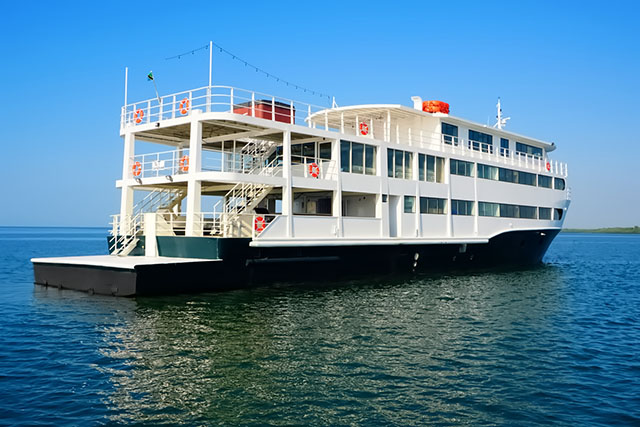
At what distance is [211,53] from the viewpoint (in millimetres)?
18156

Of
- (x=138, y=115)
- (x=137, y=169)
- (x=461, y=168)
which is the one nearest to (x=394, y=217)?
(x=461, y=168)

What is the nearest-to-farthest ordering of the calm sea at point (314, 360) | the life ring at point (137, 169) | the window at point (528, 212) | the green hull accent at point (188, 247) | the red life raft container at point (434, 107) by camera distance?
the calm sea at point (314, 360)
the green hull accent at point (188, 247)
the life ring at point (137, 169)
the red life raft container at point (434, 107)
the window at point (528, 212)

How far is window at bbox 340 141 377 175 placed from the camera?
2203 centimetres

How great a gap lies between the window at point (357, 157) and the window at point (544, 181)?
15135 millimetres

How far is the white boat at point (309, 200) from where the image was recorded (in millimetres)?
17859

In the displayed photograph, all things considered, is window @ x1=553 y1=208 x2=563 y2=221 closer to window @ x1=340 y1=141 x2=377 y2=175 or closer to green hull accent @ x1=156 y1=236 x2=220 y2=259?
window @ x1=340 y1=141 x2=377 y2=175

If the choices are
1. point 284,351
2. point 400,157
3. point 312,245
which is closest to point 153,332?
point 284,351

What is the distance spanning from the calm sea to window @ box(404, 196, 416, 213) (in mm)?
7476

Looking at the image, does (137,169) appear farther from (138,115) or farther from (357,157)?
(357,157)

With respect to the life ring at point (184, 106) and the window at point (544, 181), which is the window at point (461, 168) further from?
the life ring at point (184, 106)

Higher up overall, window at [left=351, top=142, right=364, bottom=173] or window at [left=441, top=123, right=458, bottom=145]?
window at [left=441, top=123, right=458, bottom=145]

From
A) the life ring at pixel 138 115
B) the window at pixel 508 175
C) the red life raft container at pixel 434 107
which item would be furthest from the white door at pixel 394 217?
the life ring at pixel 138 115

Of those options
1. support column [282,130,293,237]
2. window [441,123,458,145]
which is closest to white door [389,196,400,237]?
window [441,123,458,145]

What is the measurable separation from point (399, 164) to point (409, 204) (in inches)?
79.0
